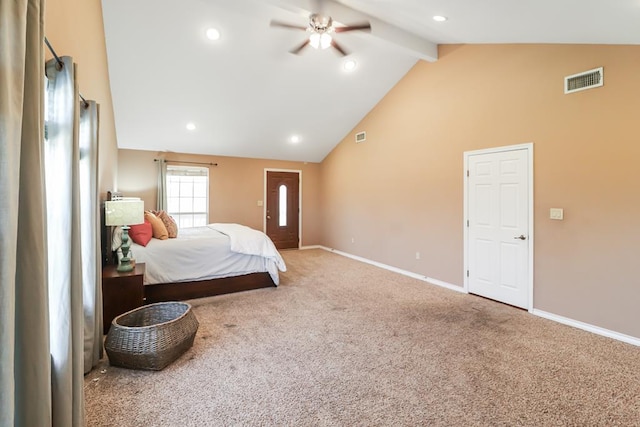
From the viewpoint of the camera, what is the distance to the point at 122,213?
3277 mm

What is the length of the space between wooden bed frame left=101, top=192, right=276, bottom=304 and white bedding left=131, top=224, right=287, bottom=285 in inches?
3.0

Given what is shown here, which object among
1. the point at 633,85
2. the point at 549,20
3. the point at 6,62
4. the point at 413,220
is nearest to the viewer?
the point at 6,62

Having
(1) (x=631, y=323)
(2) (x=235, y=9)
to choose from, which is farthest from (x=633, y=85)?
(2) (x=235, y=9)

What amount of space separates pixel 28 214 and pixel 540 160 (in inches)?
183

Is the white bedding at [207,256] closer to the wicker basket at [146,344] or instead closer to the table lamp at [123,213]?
the table lamp at [123,213]

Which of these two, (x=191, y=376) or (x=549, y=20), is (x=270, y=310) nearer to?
(x=191, y=376)

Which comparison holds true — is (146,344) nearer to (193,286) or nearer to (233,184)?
(193,286)

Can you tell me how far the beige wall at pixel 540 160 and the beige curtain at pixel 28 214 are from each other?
14.9ft

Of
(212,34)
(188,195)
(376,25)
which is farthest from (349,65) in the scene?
(188,195)

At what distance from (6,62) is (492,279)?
501 centimetres

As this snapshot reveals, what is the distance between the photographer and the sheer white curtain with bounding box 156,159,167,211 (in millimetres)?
6809

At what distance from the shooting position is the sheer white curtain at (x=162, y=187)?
681 centimetres

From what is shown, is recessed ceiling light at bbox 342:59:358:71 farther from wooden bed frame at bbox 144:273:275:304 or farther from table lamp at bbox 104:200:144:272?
table lamp at bbox 104:200:144:272

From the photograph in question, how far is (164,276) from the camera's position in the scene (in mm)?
4133
